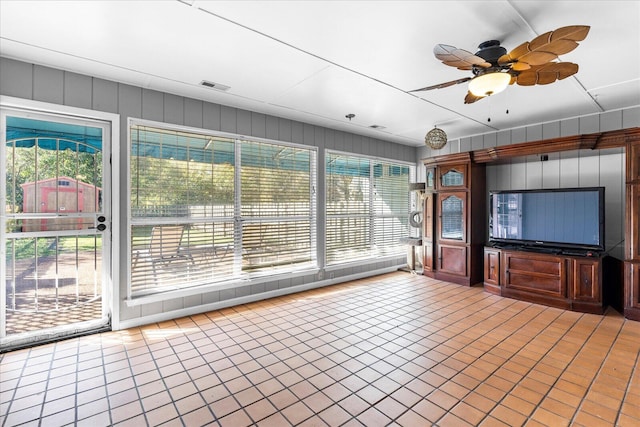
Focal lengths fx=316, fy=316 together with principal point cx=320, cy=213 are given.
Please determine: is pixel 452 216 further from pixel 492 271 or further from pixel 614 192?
pixel 614 192

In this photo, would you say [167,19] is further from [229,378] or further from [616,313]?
[616,313]

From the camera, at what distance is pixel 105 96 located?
10.2ft

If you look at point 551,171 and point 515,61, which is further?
point 551,171

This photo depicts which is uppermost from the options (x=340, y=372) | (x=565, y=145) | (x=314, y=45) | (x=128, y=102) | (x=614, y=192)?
(x=314, y=45)

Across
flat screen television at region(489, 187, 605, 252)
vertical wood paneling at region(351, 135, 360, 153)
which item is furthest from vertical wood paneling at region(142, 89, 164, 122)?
flat screen television at region(489, 187, 605, 252)

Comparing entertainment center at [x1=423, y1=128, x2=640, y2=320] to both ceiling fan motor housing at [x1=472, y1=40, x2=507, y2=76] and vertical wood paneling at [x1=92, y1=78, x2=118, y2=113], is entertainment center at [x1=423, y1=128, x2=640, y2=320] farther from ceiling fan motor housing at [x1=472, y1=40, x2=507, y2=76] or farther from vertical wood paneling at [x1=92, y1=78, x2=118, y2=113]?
vertical wood paneling at [x1=92, y1=78, x2=118, y2=113]

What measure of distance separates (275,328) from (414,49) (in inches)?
112

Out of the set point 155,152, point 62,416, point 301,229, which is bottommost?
point 62,416

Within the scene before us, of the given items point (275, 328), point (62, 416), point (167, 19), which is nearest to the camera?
point (62, 416)

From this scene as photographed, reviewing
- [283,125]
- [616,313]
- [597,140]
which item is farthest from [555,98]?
[283,125]

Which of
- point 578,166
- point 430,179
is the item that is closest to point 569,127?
point 578,166

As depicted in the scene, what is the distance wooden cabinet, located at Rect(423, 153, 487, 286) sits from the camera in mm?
4938

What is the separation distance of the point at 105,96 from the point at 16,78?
63 cm

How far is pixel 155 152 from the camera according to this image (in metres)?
3.42
